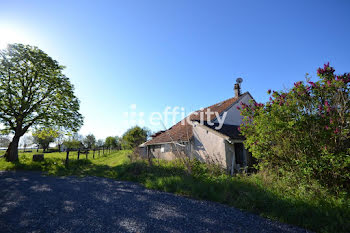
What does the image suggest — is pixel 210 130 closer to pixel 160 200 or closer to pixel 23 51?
pixel 160 200

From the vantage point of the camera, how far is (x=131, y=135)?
1267 inches

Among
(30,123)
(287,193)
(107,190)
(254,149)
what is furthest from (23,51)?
(287,193)

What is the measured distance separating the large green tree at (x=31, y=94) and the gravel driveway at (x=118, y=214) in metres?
9.33

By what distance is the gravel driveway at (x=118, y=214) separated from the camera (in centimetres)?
331

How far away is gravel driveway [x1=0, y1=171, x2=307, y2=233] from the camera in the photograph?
331 centimetres

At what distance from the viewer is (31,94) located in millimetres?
12930

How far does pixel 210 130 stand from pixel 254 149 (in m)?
4.77

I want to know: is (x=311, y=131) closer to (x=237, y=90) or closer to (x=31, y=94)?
(x=237, y=90)

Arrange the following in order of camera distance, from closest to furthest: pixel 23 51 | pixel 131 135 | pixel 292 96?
1. pixel 292 96
2. pixel 23 51
3. pixel 131 135

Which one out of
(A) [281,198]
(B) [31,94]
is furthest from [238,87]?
(B) [31,94]

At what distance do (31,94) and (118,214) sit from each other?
14867 mm

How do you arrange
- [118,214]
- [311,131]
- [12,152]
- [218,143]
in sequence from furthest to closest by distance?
[12,152] < [218,143] < [311,131] < [118,214]

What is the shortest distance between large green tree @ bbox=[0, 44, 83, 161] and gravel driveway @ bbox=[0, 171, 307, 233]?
933 centimetres

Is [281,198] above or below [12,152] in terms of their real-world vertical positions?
below
